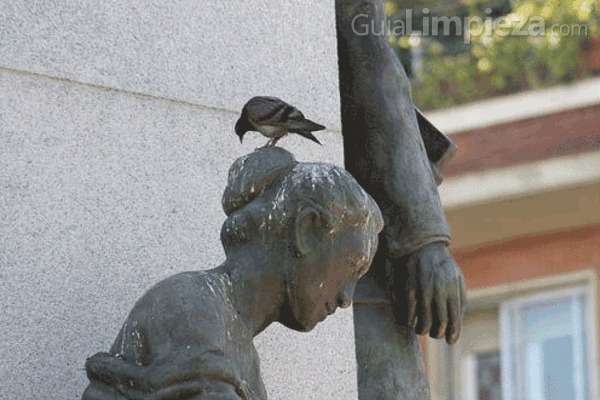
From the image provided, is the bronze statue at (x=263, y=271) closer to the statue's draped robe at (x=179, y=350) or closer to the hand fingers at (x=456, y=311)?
the statue's draped robe at (x=179, y=350)

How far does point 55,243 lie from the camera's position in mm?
5730

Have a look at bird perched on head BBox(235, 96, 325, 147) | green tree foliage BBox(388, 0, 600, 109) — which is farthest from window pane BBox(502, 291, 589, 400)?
bird perched on head BBox(235, 96, 325, 147)

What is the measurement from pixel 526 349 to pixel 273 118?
14893 millimetres

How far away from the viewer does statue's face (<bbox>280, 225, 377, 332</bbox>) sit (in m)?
5.38

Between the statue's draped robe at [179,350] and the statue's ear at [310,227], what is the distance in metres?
0.16

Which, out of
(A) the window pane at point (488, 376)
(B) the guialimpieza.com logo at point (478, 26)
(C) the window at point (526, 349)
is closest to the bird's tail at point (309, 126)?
(B) the guialimpieza.com logo at point (478, 26)

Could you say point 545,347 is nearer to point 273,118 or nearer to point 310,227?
point 273,118

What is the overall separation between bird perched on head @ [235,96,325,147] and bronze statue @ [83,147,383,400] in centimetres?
5

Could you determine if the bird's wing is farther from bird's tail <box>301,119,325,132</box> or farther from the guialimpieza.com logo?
the guialimpieza.com logo

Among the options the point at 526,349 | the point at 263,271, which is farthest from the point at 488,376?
the point at 263,271

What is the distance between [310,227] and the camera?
17.7ft

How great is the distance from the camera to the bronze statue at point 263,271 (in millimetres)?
5234

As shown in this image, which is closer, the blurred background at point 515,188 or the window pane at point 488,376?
the blurred background at point 515,188

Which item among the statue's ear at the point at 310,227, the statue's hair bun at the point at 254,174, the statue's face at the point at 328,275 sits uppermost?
the statue's hair bun at the point at 254,174
